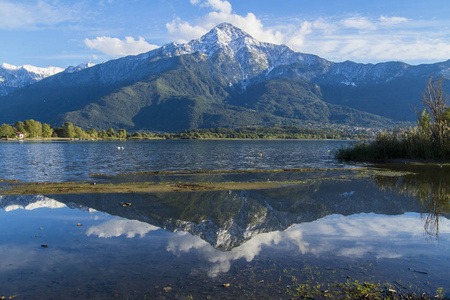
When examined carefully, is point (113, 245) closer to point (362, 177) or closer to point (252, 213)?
point (252, 213)

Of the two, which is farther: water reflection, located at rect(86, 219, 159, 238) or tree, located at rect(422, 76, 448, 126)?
tree, located at rect(422, 76, 448, 126)

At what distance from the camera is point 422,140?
4319 cm

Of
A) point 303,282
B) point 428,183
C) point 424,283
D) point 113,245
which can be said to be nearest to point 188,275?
point 303,282

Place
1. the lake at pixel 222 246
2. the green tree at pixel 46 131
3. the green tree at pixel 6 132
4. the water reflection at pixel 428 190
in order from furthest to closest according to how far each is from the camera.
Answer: the green tree at pixel 46 131
the green tree at pixel 6 132
the water reflection at pixel 428 190
the lake at pixel 222 246

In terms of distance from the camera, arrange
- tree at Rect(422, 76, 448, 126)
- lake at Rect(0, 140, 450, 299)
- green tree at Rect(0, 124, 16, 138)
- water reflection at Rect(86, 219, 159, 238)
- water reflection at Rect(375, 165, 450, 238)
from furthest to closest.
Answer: green tree at Rect(0, 124, 16, 138) → tree at Rect(422, 76, 448, 126) → water reflection at Rect(375, 165, 450, 238) → water reflection at Rect(86, 219, 159, 238) → lake at Rect(0, 140, 450, 299)

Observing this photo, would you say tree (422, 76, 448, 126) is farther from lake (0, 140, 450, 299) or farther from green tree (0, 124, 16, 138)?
green tree (0, 124, 16, 138)

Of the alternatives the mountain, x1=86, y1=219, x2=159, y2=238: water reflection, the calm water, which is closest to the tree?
the calm water

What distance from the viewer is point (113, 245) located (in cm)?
1128

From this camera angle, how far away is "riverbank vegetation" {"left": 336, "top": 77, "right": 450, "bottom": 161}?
135 ft

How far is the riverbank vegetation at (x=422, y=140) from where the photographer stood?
41156 millimetres

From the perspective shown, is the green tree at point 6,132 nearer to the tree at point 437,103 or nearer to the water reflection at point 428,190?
the tree at point 437,103

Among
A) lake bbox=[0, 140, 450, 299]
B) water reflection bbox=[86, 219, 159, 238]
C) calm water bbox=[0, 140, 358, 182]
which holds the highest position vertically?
lake bbox=[0, 140, 450, 299]

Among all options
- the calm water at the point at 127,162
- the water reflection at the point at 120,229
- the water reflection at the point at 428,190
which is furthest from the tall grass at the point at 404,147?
the water reflection at the point at 120,229

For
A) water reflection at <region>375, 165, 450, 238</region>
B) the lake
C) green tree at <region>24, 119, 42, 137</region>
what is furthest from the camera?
green tree at <region>24, 119, 42, 137</region>
